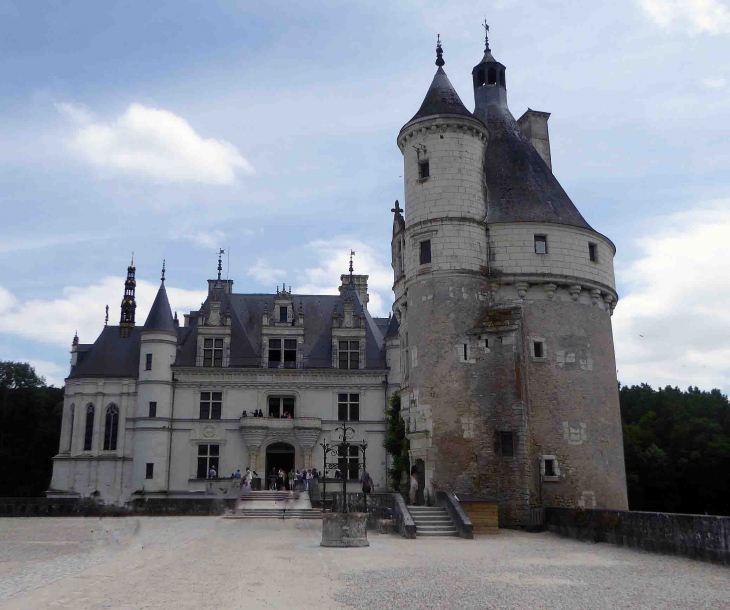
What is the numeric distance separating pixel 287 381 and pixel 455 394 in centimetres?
1754

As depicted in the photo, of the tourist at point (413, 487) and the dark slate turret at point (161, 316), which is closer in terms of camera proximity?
the tourist at point (413, 487)

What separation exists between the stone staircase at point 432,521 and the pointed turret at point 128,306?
26.3 m

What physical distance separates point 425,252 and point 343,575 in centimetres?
1572

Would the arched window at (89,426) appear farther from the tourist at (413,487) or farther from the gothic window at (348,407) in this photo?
the tourist at (413,487)

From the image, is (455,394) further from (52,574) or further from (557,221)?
(52,574)

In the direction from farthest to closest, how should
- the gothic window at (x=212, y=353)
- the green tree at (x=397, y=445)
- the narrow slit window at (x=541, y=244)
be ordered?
the gothic window at (x=212, y=353) → the green tree at (x=397, y=445) → the narrow slit window at (x=541, y=244)

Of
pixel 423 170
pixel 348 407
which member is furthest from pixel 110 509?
pixel 423 170

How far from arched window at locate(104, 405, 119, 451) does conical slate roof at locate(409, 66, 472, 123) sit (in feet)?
78.7

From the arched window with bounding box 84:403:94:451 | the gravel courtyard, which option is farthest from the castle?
the gravel courtyard

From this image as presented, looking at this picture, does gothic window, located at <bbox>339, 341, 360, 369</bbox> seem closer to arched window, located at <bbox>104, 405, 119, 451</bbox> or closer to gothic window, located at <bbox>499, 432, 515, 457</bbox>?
arched window, located at <bbox>104, 405, 119, 451</bbox>

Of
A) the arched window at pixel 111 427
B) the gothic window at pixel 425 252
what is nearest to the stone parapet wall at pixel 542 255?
the gothic window at pixel 425 252

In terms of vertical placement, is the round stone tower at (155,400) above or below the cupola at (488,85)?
below

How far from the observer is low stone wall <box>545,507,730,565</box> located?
47.1 feet

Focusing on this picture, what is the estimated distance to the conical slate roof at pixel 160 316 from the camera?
40531 mm
